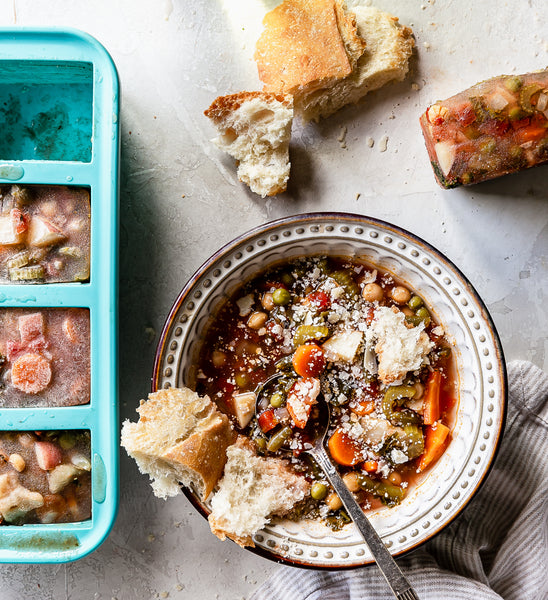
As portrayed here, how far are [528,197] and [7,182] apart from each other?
2.42 metres

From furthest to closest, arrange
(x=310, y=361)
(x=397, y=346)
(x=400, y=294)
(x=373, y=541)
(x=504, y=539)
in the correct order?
(x=504, y=539)
(x=400, y=294)
(x=310, y=361)
(x=397, y=346)
(x=373, y=541)

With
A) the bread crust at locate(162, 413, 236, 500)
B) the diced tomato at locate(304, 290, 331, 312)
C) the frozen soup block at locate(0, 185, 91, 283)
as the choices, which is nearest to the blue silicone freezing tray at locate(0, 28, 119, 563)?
the frozen soup block at locate(0, 185, 91, 283)

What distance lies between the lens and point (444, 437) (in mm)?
2736

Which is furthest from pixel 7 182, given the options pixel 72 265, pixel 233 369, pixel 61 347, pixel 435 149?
pixel 435 149

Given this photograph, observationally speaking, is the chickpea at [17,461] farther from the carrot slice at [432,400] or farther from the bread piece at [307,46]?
the bread piece at [307,46]

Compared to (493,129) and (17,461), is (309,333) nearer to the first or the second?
(493,129)

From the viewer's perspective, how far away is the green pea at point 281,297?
270cm

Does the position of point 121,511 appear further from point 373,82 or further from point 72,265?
point 373,82

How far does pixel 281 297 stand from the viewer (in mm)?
2695

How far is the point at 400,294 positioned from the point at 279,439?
0.87 metres

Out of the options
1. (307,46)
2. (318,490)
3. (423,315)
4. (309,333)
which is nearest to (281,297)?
(309,333)

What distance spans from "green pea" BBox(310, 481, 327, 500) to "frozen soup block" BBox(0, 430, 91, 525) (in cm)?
102

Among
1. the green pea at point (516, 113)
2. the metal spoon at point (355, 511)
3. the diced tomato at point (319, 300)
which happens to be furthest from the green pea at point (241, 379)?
the green pea at point (516, 113)

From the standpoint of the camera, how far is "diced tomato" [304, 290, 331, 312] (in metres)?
2.72
